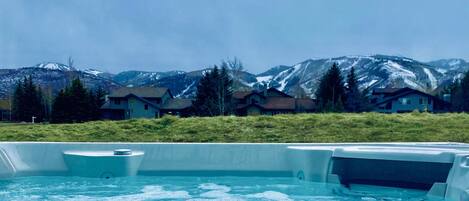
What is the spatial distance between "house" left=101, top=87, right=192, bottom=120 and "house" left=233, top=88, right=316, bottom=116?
407cm

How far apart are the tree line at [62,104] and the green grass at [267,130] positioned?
60.4 ft

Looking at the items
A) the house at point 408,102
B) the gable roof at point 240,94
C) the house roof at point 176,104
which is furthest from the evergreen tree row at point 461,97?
the house roof at point 176,104

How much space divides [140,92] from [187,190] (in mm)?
30871

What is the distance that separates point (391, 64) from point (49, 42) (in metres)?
117

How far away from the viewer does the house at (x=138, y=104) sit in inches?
1339

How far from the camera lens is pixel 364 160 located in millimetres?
4637

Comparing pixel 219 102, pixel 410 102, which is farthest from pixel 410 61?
pixel 219 102

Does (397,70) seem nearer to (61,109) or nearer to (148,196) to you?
(61,109)

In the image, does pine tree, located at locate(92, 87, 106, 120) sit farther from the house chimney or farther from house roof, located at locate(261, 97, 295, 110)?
the house chimney

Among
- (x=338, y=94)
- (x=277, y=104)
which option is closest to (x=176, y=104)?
(x=277, y=104)

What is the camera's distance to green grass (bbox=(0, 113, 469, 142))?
287 inches

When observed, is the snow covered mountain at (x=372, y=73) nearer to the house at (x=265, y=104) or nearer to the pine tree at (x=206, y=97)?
the house at (x=265, y=104)

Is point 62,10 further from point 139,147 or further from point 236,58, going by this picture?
point 236,58

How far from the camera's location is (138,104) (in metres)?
34.5
